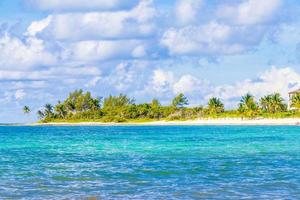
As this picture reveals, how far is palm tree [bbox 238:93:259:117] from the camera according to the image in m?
186

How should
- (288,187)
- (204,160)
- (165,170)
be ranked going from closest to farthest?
(288,187) → (165,170) → (204,160)

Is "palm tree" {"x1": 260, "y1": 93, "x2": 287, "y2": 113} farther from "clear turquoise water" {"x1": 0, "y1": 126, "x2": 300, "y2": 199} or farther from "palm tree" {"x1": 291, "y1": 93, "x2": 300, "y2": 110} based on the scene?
"clear turquoise water" {"x1": 0, "y1": 126, "x2": 300, "y2": 199}

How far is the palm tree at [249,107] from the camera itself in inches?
7333

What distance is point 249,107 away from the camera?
186875 mm

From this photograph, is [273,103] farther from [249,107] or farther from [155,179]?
[155,179]

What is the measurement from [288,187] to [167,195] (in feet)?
18.2

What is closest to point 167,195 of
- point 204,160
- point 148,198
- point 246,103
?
point 148,198

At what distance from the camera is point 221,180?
2844 centimetres

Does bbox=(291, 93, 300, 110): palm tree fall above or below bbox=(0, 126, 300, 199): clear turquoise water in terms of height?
above

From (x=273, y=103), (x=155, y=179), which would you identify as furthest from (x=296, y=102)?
(x=155, y=179)

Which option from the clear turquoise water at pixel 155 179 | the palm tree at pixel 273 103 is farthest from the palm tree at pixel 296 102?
the clear turquoise water at pixel 155 179

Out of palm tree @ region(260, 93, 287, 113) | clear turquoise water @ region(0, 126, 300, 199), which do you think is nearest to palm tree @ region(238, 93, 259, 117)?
palm tree @ region(260, 93, 287, 113)

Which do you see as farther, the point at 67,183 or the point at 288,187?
the point at 67,183

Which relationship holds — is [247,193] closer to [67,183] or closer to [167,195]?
[167,195]
